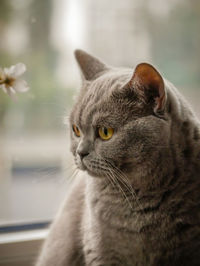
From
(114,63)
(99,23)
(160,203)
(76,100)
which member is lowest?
(160,203)

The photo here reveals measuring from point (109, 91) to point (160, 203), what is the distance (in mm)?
338

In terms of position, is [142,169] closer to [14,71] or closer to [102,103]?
[102,103]

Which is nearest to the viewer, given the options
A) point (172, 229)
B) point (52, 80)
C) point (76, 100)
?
point (172, 229)

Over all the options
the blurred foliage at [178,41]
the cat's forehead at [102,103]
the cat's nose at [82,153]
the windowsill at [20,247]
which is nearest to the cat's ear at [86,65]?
the cat's forehead at [102,103]

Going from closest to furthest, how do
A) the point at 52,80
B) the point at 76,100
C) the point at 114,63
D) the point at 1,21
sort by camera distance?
the point at 76,100 < the point at 1,21 < the point at 52,80 < the point at 114,63

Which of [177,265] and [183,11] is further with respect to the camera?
[183,11]

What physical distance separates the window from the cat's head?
36 centimetres

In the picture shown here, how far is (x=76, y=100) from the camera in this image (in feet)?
3.58

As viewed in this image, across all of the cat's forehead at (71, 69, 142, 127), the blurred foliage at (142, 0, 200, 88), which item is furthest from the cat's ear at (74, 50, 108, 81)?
the blurred foliage at (142, 0, 200, 88)

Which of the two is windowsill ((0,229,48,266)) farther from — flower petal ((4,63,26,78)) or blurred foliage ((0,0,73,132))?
flower petal ((4,63,26,78))

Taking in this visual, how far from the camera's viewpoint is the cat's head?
2.89ft

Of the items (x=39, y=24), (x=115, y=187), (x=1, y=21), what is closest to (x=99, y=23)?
(x=39, y=24)

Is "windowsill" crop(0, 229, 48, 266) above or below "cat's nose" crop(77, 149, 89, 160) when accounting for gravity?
below

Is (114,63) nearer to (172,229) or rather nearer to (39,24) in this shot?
(39,24)
